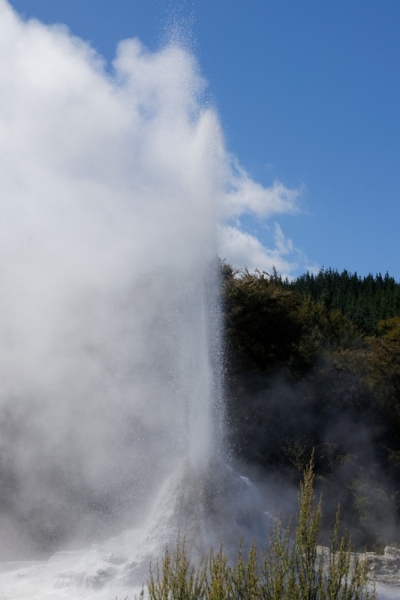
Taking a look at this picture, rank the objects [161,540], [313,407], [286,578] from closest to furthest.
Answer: [286,578] → [161,540] → [313,407]

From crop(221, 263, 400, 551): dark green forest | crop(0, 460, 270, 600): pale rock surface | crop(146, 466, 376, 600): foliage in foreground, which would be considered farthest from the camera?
crop(221, 263, 400, 551): dark green forest

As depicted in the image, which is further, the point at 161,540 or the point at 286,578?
the point at 161,540

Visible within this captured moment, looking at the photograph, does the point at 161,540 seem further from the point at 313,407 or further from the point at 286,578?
the point at 313,407

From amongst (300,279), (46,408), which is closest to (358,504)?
(46,408)

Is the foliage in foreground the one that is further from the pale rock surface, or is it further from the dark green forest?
the dark green forest

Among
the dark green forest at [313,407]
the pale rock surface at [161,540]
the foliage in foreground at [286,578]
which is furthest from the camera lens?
the dark green forest at [313,407]

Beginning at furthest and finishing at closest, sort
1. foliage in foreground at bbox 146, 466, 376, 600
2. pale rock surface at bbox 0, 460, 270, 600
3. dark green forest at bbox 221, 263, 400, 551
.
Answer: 1. dark green forest at bbox 221, 263, 400, 551
2. pale rock surface at bbox 0, 460, 270, 600
3. foliage in foreground at bbox 146, 466, 376, 600

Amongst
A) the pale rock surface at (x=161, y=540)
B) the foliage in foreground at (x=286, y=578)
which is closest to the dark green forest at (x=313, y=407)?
the pale rock surface at (x=161, y=540)

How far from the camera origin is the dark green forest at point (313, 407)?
1095 cm

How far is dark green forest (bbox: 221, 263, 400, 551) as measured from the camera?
35.9ft

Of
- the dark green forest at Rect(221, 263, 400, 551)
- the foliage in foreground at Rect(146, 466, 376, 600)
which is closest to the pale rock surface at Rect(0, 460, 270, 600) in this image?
the dark green forest at Rect(221, 263, 400, 551)

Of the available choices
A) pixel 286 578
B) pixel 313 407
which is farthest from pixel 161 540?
pixel 313 407

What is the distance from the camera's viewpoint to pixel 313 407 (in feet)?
41.7

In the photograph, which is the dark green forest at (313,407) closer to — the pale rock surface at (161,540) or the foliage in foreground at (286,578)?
the pale rock surface at (161,540)
